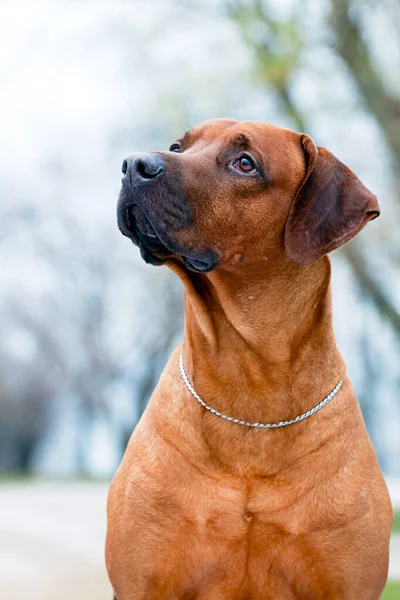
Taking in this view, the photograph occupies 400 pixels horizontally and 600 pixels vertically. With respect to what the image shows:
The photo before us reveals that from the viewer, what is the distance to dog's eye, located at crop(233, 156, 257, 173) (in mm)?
3709

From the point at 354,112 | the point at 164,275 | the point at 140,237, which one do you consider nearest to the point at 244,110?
the point at 354,112

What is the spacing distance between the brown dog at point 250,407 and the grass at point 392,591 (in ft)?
8.06

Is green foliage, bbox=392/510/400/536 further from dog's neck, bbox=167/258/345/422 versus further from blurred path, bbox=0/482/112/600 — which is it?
dog's neck, bbox=167/258/345/422

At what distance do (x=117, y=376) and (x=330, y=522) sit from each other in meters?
18.5

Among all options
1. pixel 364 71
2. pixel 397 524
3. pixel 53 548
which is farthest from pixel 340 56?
pixel 53 548

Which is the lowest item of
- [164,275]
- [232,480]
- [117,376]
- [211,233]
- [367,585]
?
[117,376]

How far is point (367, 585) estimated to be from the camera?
12.2ft

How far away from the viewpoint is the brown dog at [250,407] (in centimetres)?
364

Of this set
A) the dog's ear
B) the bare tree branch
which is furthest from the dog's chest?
the bare tree branch

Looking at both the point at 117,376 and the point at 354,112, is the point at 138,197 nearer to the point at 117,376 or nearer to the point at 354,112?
the point at 354,112

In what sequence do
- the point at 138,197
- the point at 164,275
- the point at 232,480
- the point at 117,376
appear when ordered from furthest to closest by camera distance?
the point at 117,376 < the point at 164,275 < the point at 232,480 < the point at 138,197

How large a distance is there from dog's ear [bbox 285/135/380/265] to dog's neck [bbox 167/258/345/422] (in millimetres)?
160

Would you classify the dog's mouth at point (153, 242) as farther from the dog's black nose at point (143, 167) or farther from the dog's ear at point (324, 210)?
the dog's ear at point (324, 210)

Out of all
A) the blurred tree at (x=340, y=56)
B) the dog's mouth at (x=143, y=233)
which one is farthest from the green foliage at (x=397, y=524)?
the dog's mouth at (x=143, y=233)
